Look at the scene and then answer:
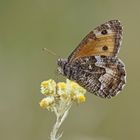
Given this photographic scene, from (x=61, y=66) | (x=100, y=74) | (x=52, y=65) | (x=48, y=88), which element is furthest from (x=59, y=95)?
(x=52, y=65)

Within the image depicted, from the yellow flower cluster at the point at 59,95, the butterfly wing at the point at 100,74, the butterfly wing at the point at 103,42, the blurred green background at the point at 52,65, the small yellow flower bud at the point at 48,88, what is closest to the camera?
the yellow flower cluster at the point at 59,95

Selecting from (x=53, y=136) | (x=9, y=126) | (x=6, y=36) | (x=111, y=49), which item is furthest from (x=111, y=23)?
(x=6, y=36)

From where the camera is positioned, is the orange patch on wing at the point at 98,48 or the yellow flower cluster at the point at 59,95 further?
the orange patch on wing at the point at 98,48

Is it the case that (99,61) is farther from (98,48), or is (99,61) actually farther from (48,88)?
(48,88)

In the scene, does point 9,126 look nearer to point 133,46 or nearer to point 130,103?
point 130,103

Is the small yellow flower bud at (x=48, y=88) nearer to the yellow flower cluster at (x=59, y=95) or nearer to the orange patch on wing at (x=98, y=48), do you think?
the yellow flower cluster at (x=59, y=95)

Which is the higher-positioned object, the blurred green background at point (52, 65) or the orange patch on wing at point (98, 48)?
the orange patch on wing at point (98, 48)

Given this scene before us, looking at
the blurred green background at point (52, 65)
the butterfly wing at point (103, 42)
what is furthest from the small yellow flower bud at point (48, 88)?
the blurred green background at point (52, 65)

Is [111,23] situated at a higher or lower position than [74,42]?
higher
